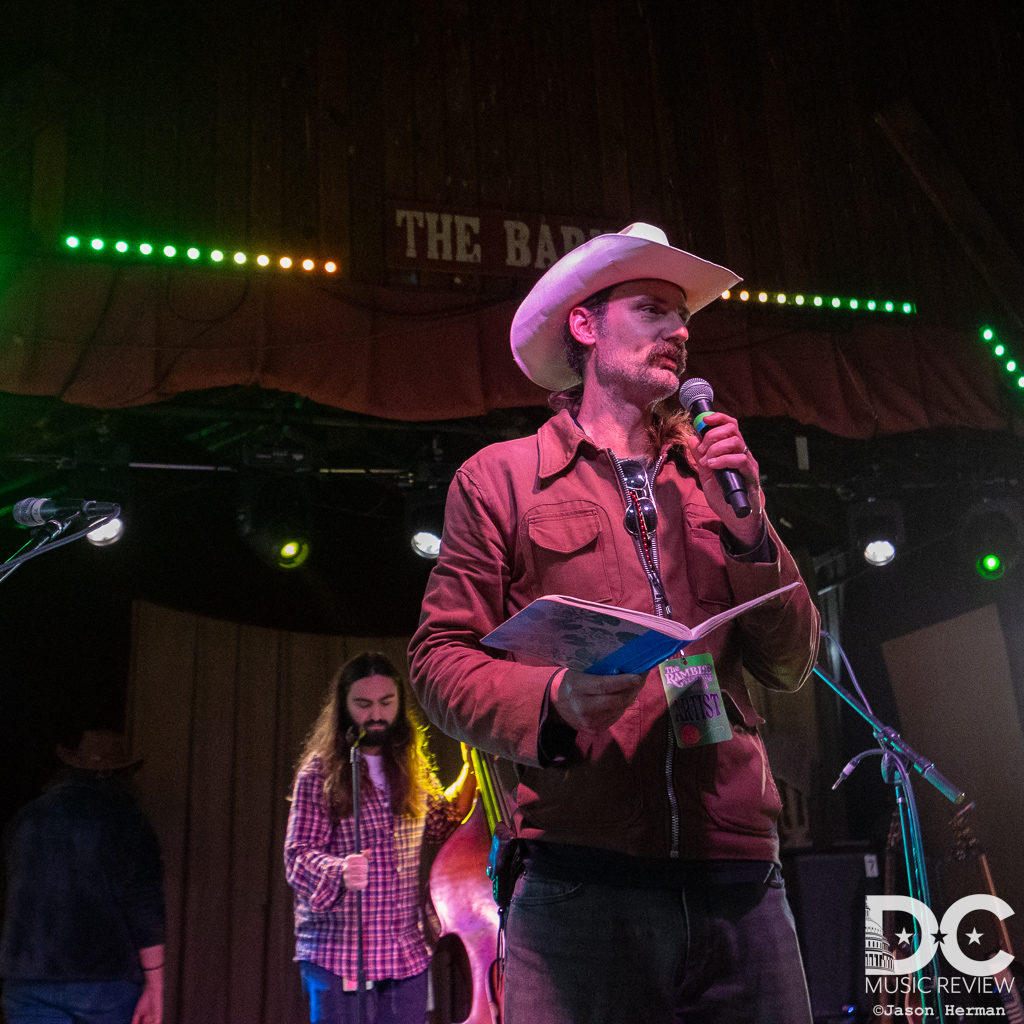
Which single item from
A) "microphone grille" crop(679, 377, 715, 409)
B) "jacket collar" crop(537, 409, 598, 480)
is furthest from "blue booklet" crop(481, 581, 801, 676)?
"microphone grille" crop(679, 377, 715, 409)

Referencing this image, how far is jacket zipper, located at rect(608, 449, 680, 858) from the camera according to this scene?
4.92 feet

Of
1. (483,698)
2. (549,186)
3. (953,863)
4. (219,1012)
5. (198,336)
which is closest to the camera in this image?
(483,698)

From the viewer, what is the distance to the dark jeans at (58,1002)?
3941mm

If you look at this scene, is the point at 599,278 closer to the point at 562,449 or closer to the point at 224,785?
the point at 562,449

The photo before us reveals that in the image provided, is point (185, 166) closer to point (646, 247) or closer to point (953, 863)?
point (646, 247)

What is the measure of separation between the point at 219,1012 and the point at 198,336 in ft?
13.9

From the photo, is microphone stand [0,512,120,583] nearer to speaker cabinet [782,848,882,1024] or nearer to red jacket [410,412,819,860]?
red jacket [410,412,819,860]

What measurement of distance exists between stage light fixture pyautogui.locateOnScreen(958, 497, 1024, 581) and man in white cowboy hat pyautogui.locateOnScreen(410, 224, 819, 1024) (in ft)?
16.9

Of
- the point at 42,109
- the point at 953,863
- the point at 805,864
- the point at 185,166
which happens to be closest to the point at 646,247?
the point at 185,166

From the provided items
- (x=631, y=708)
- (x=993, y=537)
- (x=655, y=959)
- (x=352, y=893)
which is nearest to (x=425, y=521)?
(x=352, y=893)

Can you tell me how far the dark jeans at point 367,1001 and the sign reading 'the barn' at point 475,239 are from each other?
3439 millimetres

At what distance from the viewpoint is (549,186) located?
576cm

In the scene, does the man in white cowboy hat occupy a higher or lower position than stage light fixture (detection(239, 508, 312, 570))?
lower

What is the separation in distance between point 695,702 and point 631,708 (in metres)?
0.10
